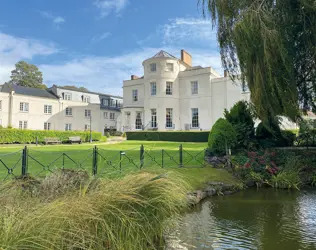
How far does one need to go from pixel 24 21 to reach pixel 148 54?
1921 cm

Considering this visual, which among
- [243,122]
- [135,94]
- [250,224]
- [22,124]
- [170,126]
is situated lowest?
[250,224]

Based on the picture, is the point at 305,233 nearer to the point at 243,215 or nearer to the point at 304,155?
the point at 243,215

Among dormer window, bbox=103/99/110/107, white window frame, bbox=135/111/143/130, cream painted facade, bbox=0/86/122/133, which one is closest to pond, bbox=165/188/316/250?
white window frame, bbox=135/111/143/130

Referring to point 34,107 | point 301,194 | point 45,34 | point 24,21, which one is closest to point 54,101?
point 34,107

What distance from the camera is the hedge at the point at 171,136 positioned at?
2348 centimetres

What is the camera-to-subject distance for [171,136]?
24953 millimetres

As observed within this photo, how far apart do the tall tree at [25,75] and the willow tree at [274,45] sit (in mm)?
45801

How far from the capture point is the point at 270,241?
13.4ft

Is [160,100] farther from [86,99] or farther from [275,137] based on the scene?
[275,137]

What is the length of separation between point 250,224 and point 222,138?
6.06 meters

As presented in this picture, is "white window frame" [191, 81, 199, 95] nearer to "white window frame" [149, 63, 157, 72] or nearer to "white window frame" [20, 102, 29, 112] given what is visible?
"white window frame" [149, 63, 157, 72]

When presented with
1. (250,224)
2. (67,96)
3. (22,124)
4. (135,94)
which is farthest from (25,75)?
(250,224)

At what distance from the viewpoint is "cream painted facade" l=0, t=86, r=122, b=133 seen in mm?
30359

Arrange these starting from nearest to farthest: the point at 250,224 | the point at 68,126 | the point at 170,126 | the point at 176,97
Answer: the point at 250,224, the point at 170,126, the point at 176,97, the point at 68,126
